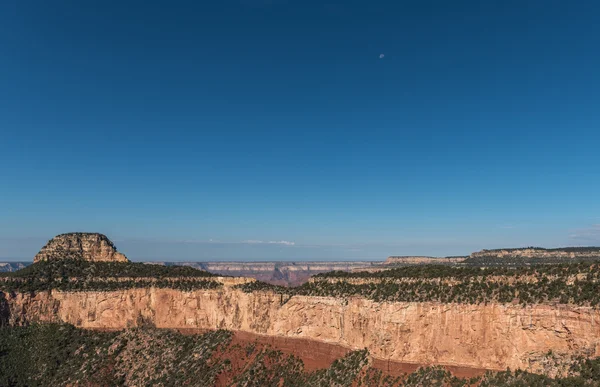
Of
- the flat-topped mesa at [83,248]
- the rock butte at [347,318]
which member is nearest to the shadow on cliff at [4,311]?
the rock butte at [347,318]

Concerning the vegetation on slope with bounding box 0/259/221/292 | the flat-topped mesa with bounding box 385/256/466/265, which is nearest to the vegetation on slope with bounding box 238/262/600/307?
the vegetation on slope with bounding box 0/259/221/292

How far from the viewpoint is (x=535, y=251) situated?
99875 mm

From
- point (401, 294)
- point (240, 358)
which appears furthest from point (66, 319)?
point (401, 294)

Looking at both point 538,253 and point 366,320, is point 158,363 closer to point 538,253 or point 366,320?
point 366,320

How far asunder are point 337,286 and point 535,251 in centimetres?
5704

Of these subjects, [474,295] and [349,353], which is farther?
[349,353]

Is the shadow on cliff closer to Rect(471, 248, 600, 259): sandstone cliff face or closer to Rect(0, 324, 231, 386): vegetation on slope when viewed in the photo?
Rect(0, 324, 231, 386): vegetation on slope

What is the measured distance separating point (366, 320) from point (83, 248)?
7729cm

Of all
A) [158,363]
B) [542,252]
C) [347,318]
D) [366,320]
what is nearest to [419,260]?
[542,252]

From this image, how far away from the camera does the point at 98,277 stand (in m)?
91.7

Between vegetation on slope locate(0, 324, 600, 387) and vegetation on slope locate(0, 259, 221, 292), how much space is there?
28.6 feet

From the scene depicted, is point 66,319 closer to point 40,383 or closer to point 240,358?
point 40,383

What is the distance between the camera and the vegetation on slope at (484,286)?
1903 inches

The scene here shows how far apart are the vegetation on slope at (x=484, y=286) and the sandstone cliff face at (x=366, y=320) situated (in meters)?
1.79
